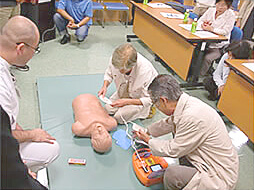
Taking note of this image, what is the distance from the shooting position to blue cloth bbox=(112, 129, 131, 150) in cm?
202

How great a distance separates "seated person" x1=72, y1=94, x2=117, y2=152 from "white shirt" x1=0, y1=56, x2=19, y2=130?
617 mm

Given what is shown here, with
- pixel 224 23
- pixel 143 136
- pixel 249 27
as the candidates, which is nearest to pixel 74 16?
pixel 224 23

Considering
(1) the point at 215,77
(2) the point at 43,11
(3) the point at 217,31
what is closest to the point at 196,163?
(1) the point at 215,77

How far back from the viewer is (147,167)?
1785 mm

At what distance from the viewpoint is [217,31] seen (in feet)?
10.2

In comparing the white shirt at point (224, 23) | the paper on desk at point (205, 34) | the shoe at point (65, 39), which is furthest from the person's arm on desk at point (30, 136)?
the shoe at point (65, 39)

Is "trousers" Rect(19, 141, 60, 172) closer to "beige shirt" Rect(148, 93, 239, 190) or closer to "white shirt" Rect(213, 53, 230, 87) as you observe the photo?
"beige shirt" Rect(148, 93, 239, 190)

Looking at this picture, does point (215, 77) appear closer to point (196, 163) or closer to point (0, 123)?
point (196, 163)

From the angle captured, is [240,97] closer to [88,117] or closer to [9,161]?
[88,117]

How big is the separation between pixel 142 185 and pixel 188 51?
1.71 m

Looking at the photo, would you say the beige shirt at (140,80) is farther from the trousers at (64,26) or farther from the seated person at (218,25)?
the trousers at (64,26)

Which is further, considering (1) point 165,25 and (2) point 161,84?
(1) point 165,25

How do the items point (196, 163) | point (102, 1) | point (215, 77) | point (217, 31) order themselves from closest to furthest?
1. point (196, 163)
2. point (215, 77)
3. point (217, 31)
4. point (102, 1)

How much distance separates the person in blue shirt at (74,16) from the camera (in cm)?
392
